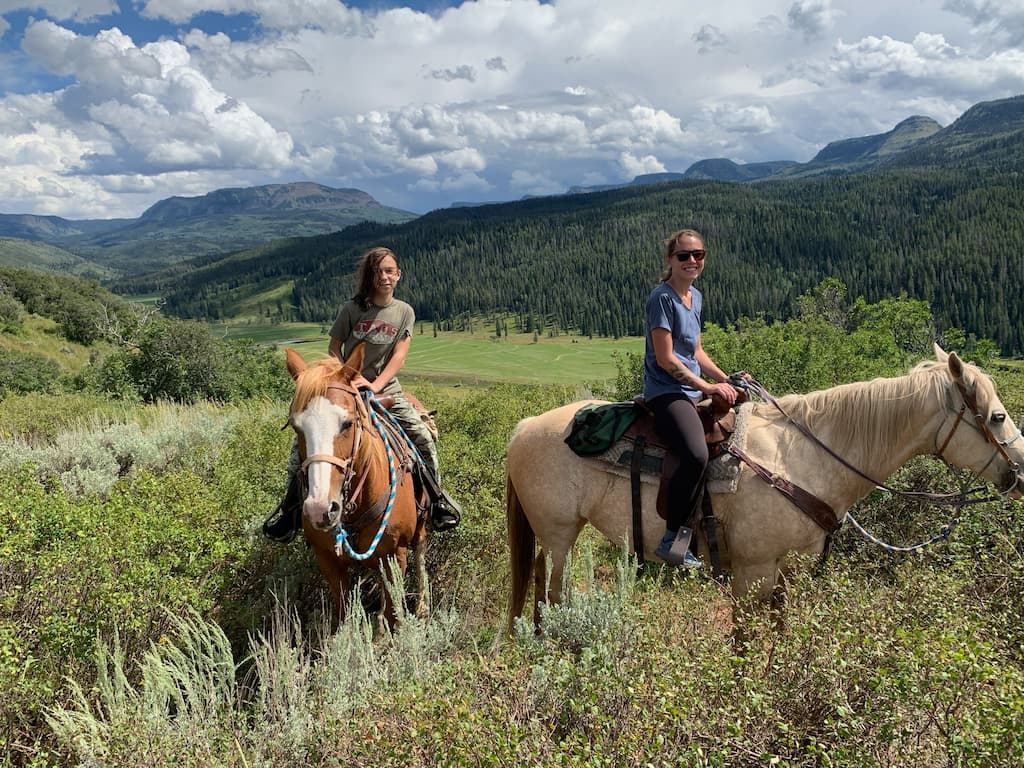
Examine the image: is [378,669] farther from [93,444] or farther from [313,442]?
[93,444]

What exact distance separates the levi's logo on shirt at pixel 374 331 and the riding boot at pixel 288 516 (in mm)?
1324

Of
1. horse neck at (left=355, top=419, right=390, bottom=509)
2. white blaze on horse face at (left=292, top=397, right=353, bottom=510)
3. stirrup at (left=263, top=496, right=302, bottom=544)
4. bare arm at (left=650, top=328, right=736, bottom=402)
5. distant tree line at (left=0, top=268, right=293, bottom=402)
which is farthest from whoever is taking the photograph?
distant tree line at (left=0, top=268, right=293, bottom=402)

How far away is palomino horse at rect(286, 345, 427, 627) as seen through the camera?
353 centimetres

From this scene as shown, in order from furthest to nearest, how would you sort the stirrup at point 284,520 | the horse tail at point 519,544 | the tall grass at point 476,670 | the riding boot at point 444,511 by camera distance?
the riding boot at point 444,511, the horse tail at point 519,544, the stirrup at point 284,520, the tall grass at point 476,670

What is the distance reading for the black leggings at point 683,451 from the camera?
4.23m

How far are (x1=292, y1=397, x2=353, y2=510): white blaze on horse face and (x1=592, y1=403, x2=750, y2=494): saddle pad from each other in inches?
85.4

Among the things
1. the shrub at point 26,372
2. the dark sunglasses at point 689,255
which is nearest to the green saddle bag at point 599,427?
the dark sunglasses at point 689,255

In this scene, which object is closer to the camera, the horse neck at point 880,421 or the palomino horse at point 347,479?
the palomino horse at point 347,479

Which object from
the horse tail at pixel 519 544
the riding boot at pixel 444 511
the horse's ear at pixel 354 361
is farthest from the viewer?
the riding boot at pixel 444 511

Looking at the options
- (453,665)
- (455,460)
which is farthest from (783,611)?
(455,460)

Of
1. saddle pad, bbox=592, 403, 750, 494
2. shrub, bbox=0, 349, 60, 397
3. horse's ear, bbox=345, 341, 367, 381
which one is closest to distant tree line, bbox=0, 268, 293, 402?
shrub, bbox=0, 349, 60, 397

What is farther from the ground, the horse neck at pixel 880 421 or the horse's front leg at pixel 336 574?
the horse neck at pixel 880 421

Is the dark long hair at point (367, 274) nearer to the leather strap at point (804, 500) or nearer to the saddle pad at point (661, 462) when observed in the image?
the saddle pad at point (661, 462)

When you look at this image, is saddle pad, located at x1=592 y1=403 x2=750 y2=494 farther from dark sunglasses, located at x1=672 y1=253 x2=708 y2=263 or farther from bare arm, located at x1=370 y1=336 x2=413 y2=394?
bare arm, located at x1=370 y1=336 x2=413 y2=394
